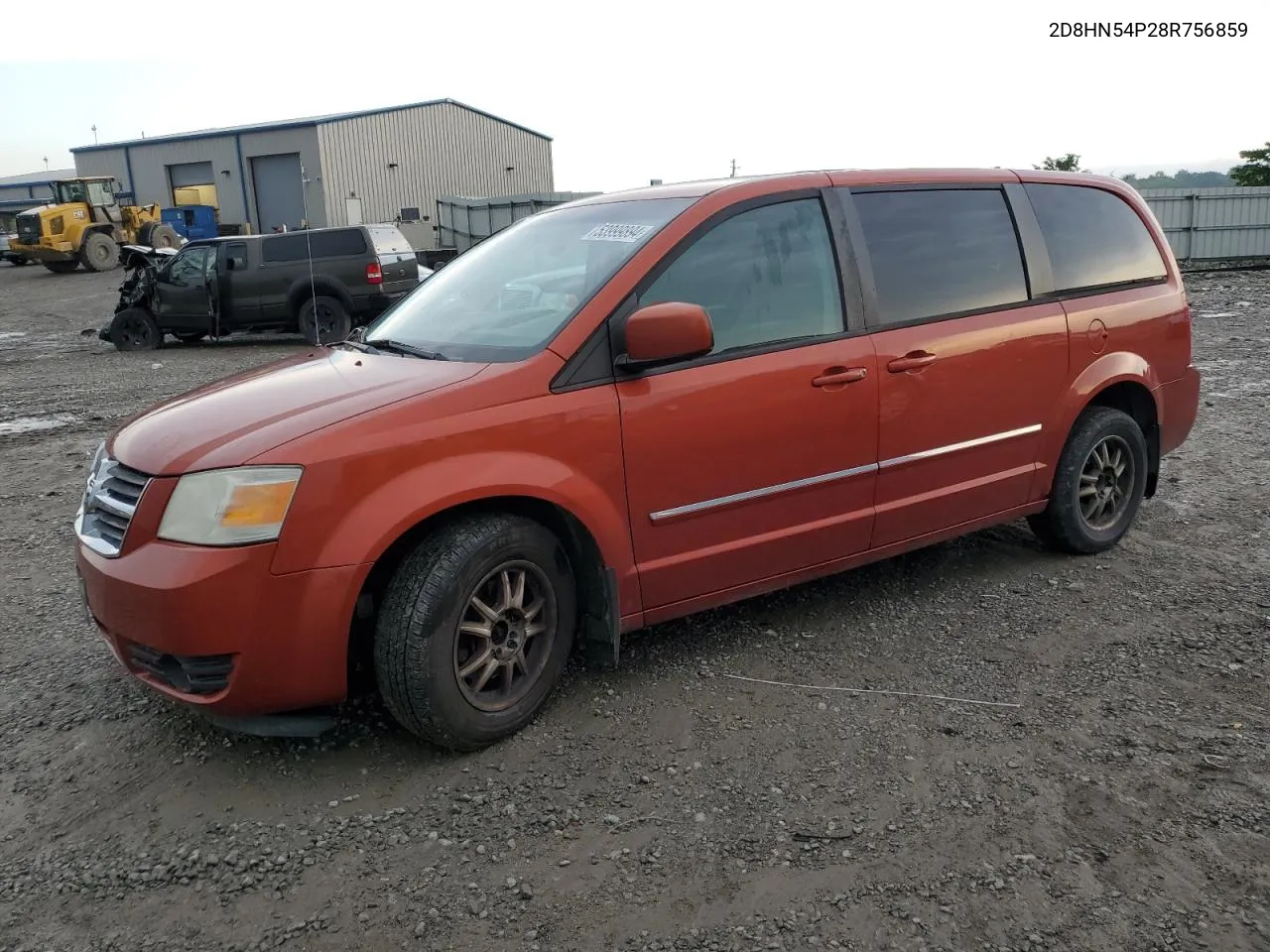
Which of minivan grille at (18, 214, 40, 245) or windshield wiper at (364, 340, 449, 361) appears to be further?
minivan grille at (18, 214, 40, 245)

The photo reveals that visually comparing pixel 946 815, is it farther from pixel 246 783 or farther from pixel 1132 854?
pixel 246 783

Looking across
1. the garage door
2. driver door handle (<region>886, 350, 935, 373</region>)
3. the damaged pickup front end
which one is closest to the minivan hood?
driver door handle (<region>886, 350, 935, 373</region>)

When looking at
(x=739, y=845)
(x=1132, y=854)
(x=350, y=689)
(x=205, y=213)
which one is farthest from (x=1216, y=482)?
(x=205, y=213)

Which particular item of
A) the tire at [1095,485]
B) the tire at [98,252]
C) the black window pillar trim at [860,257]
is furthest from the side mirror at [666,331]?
the tire at [98,252]

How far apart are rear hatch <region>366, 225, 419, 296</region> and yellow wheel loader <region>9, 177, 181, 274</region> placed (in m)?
18.4

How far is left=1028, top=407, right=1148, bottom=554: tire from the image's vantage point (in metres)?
4.88

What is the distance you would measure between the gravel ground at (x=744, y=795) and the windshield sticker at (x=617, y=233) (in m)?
1.58

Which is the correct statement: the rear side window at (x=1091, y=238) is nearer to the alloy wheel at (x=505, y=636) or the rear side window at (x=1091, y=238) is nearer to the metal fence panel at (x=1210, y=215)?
the alloy wheel at (x=505, y=636)

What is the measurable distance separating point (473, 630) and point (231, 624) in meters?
0.70

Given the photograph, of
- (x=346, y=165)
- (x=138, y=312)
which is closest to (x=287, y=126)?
(x=346, y=165)

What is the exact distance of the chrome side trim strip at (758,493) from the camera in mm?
3662

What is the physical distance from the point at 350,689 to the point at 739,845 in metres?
1.38

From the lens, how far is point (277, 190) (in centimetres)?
4216

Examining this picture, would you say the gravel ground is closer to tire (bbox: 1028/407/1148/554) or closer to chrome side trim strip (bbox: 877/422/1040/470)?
tire (bbox: 1028/407/1148/554)
